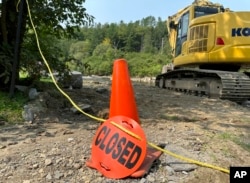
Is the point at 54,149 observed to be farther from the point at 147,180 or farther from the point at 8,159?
the point at 147,180

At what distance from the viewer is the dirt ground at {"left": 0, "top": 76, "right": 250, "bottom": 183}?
12.7ft

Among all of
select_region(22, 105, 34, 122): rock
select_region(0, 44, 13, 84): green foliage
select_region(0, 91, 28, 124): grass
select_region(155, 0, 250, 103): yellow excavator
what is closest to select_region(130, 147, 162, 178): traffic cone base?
select_region(22, 105, 34, 122): rock

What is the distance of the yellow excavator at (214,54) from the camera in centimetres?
989

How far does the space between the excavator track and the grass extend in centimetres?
524

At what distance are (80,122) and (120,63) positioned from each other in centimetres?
141

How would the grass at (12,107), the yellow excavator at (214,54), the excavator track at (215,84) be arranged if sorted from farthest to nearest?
the excavator track at (215,84)
the yellow excavator at (214,54)
the grass at (12,107)

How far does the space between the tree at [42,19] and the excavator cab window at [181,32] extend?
4.90 m

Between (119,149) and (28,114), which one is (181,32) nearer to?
(28,114)

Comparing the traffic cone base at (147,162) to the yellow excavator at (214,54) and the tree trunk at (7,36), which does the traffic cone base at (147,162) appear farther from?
the yellow excavator at (214,54)

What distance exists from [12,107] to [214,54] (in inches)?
229

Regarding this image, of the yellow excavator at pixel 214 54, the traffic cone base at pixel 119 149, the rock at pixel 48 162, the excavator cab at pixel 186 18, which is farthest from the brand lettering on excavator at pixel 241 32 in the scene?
the rock at pixel 48 162

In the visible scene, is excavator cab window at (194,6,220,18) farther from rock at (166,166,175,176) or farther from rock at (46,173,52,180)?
rock at (46,173,52,180)

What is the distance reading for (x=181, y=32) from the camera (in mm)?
12812

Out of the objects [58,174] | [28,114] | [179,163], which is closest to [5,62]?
[28,114]
